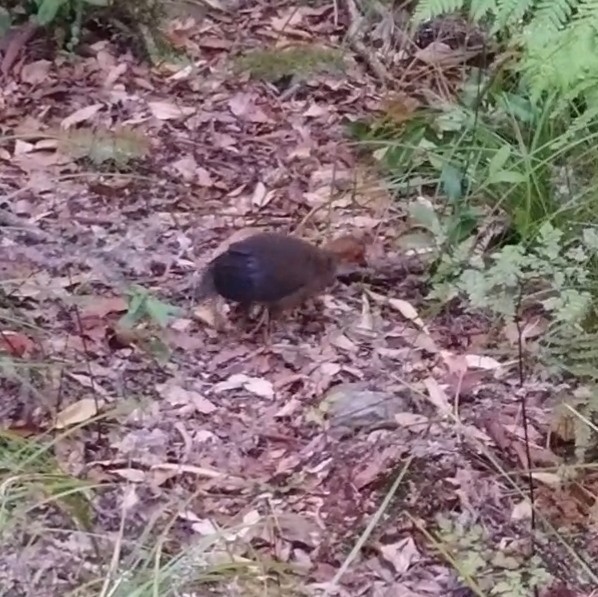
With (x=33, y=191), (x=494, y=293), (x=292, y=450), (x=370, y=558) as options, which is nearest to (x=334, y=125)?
(x=33, y=191)

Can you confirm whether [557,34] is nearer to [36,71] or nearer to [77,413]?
[77,413]

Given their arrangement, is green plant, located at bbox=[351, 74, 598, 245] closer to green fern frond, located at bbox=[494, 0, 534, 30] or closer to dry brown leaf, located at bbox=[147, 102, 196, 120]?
green fern frond, located at bbox=[494, 0, 534, 30]

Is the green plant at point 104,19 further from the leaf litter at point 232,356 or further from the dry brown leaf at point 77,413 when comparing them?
the dry brown leaf at point 77,413

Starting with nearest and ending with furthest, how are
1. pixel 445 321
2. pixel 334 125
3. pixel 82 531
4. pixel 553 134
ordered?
1. pixel 82 531
2. pixel 445 321
3. pixel 553 134
4. pixel 334 125

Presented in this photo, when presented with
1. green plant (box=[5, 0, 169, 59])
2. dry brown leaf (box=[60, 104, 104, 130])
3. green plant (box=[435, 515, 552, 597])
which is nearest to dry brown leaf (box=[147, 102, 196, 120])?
dry brown leaf (box=[60, 104, 104, 130])

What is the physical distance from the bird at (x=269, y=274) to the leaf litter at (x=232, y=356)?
3.5 inches

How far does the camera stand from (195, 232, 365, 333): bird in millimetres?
2836

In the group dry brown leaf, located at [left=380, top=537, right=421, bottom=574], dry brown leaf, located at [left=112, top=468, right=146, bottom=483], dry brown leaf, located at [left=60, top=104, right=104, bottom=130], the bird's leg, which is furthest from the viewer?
dry brown leaf, located at [left=60, top=104, right=104, bottom=130]

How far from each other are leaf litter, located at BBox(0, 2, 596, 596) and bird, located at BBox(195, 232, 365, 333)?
0.09m

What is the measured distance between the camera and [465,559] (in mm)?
2289

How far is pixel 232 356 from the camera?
2.89 metres

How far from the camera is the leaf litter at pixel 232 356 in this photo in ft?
7.82

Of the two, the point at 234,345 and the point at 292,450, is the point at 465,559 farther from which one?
the point at 234,345

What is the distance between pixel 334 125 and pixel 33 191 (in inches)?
38.5
